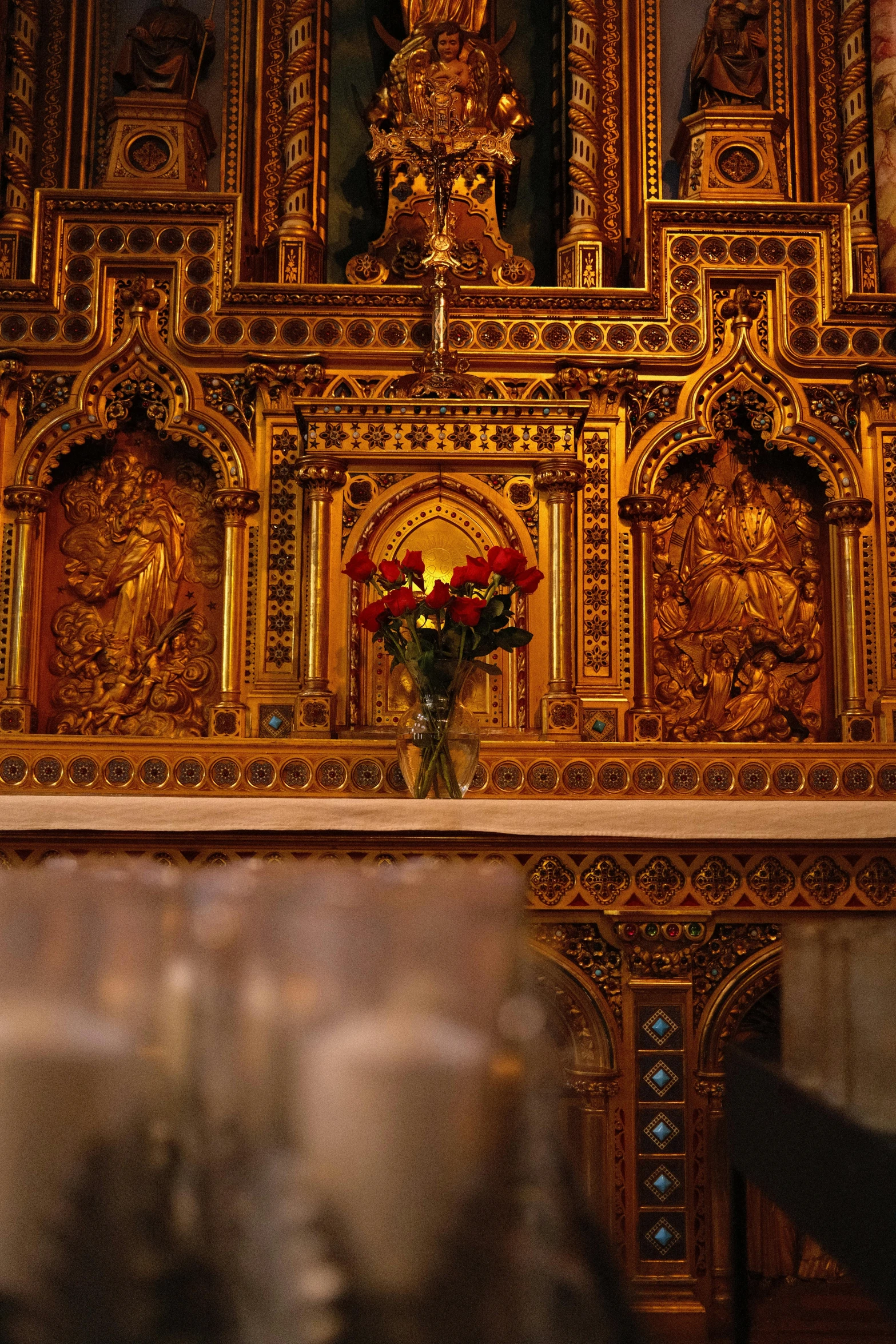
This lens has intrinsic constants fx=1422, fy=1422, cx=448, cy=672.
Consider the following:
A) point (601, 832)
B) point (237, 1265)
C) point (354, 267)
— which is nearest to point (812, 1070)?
point (237, 1265)

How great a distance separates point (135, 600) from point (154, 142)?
6.95 ft

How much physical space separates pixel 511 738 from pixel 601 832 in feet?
4.68

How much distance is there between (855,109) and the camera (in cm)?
673

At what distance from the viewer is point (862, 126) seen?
6.70 m

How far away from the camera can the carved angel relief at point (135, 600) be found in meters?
6.01

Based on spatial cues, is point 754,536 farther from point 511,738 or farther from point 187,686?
point 187,686

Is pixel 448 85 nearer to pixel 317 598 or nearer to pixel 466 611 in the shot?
pixel 317 598

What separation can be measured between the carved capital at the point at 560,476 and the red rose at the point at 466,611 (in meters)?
1.49

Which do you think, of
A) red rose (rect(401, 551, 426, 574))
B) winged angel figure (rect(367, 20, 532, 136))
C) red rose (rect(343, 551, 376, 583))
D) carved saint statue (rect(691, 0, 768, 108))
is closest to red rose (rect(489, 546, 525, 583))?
red rose (rect(401, 551, 426, 574))

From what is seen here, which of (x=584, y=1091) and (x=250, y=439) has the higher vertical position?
(x=250, y=439)

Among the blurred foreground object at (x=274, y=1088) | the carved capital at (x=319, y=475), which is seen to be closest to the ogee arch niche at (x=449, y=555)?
the carved capital at (x=319, y=475)

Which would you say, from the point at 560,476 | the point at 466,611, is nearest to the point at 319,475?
the point at 560,476

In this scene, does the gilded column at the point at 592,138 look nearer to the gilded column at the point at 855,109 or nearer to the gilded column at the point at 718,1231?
the gilded column at the point at 855,109

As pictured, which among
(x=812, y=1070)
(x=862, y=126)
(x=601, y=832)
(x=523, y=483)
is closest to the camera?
(x=812, y=1070)
